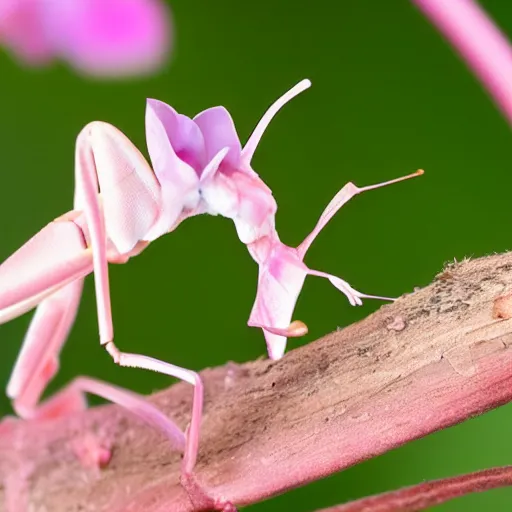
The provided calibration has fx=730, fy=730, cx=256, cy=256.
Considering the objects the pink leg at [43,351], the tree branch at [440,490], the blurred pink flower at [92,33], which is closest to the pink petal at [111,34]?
the blurred pink flower at [92,33]

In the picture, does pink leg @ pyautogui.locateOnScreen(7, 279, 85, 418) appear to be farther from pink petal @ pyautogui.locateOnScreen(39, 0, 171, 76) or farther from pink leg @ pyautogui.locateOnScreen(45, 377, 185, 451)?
pink petal @ pyautogui.locateOnScreen(39, 0, 171, 76)

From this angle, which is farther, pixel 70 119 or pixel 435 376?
pixel 70 119

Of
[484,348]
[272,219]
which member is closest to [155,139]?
[272,219]

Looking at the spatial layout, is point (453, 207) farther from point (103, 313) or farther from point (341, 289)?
point (103, 313)

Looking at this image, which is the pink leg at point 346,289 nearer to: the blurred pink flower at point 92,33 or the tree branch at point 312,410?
the tree branch at point 312,410

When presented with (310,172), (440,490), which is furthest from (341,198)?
(440,490)

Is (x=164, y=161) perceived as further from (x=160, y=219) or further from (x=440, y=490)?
(x=440, y=490)
